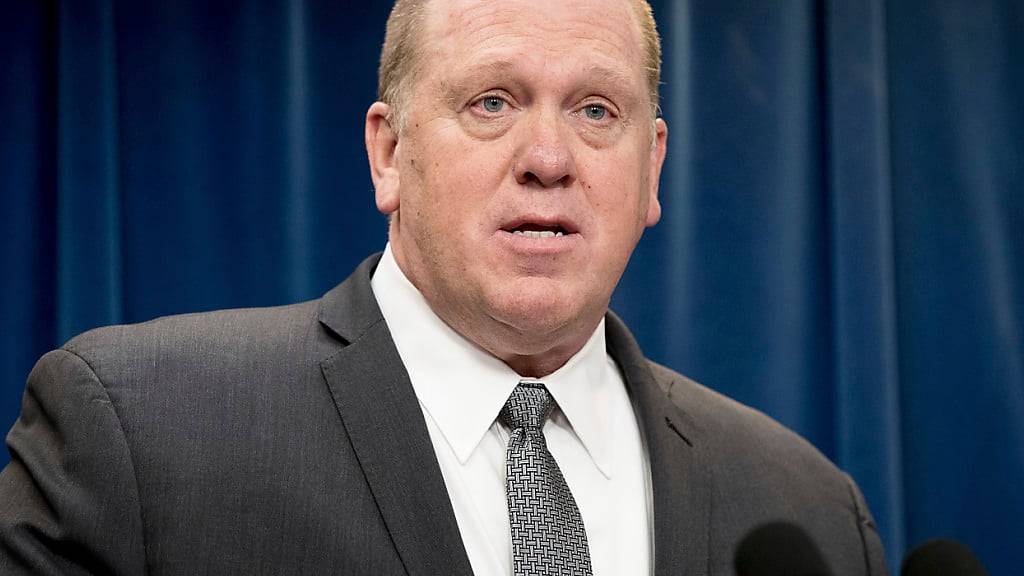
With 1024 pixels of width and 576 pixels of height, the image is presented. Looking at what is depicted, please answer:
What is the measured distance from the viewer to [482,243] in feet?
5.85

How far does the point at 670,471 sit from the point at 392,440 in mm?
473

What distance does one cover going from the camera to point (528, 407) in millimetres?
1864

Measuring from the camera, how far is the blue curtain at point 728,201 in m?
2.77

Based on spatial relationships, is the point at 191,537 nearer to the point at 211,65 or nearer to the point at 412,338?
the point at 412,338

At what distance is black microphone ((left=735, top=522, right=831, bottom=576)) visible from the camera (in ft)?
3.24

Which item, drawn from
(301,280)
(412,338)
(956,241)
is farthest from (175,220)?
(956,241)

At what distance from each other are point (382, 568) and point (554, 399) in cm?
42

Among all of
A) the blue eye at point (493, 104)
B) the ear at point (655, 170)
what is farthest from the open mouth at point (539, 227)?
the ear at point (655, 170)

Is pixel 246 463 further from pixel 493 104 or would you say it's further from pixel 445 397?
pixel 493 104

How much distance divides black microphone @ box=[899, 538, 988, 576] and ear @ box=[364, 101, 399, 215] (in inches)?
45.5

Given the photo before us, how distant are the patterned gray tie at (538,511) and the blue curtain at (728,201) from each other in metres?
1.16

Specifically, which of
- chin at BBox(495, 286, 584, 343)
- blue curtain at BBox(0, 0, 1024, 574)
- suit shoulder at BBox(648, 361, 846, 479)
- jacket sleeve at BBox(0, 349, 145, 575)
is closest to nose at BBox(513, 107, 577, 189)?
chin at BBox(495, 286, 584, 343)

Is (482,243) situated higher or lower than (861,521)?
higher

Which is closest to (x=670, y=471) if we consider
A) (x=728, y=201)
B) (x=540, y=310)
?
(x=540, y=310)
